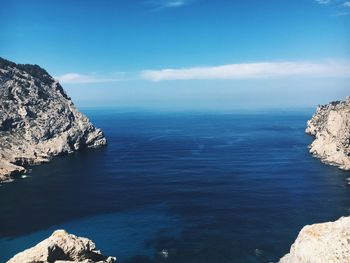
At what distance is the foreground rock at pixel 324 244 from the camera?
4422 centimetres

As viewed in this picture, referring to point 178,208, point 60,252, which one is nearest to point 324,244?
point 60,252

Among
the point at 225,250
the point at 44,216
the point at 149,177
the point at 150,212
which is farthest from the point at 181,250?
the point at 149,177

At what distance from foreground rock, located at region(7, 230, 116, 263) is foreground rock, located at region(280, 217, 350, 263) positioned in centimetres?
3038

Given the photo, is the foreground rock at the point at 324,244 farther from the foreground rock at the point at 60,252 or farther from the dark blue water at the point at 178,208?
the dark blue water at the point at 178,208

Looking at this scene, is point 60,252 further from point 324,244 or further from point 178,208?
point 178,208

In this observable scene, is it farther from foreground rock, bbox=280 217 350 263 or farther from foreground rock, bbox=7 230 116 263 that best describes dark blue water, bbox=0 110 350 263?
foreground rock, bbox=280 217 350 263

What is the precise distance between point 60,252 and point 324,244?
3605 cm

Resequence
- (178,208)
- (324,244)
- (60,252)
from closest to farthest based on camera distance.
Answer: (324,244) → (60,252) → (178,208)

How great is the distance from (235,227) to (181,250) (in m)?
22.4

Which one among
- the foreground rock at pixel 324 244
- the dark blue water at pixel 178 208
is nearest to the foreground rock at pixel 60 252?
the foreground rock at pixel 324 244

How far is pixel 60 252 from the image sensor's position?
57.7 m

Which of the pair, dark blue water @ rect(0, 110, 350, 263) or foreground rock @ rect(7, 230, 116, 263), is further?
dark blue water @ rect(0, 110, 350, 263)

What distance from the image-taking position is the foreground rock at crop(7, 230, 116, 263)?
5456cm

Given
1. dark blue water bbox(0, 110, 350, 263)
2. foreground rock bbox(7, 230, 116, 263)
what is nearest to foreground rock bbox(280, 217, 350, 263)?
foreground rock bbox(7, 230, 116, 263)
